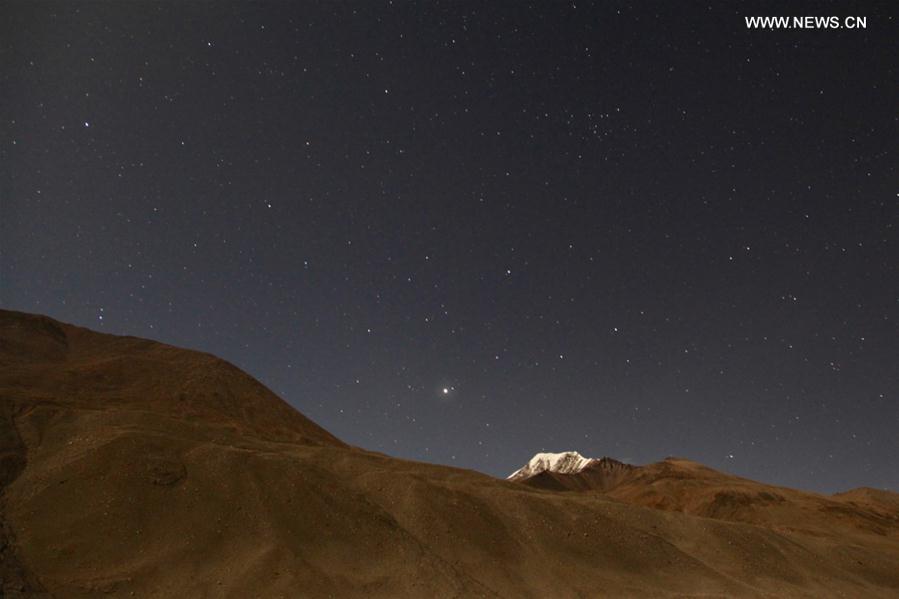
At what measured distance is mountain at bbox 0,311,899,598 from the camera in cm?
1659

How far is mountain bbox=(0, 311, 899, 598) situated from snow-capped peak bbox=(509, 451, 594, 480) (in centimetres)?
10733

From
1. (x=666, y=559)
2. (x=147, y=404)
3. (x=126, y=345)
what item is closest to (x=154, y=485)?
(x=666, y=559)

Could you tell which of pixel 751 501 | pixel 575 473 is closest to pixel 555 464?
pixel 575 473

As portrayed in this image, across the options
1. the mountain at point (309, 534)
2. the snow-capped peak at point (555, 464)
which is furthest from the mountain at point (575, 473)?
the mountain at point (309, 534)

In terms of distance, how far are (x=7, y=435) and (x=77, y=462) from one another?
15.6ft

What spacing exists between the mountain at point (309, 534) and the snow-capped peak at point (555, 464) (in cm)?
10733

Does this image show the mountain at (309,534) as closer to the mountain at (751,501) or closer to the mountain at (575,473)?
the mountain at (751,501)

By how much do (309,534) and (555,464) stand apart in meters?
137

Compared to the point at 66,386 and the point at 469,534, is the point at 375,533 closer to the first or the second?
the point at 469,534

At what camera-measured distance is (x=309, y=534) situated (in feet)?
64.7

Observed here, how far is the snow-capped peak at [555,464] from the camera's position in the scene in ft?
456

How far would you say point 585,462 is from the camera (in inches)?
5443

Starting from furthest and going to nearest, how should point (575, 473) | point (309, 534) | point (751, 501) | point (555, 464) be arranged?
point (555, 464) < point (575, 473) < point (751, 501) < point (309, 534)

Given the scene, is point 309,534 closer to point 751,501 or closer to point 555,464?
point 751,501
